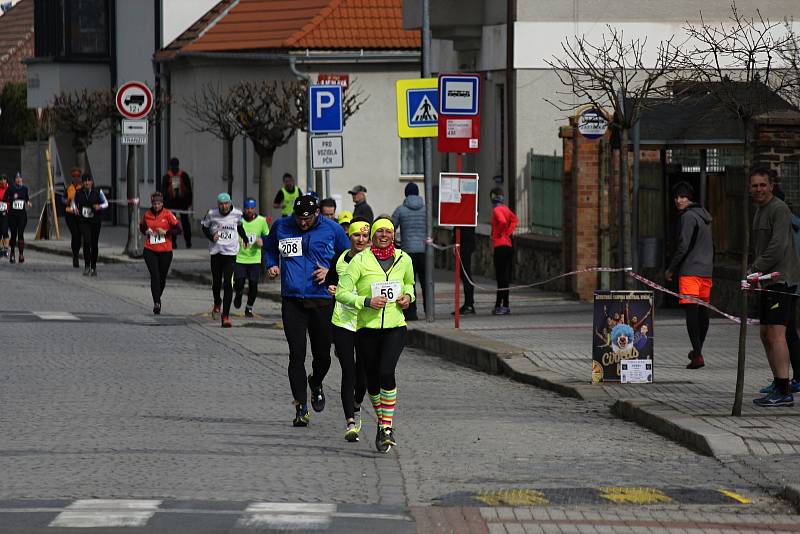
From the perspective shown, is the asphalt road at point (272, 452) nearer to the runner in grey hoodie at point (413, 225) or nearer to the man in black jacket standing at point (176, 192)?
the runner in grey hoodie at point (413, 225)

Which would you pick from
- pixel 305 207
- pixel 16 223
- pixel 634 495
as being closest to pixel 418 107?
pixel 305 207

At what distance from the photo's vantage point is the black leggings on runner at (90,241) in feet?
106

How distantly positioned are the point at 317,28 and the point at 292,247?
26469 millimetres

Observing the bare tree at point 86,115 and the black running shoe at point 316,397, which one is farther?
the bare tree at point 86,115

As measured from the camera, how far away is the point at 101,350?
19.2m

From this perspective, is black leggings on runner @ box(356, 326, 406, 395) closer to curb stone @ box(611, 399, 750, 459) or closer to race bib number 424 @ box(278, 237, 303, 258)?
race bib number 424 @ box(278, 237, 303, 258)

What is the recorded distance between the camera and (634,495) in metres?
10.1

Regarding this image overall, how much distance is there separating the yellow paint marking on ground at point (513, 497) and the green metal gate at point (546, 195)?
17.3 metres

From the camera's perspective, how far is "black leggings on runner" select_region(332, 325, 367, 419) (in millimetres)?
12469

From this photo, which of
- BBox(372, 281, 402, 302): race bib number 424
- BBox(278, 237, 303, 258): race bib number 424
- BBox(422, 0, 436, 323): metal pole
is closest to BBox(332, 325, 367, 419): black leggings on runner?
BBox(372, 281, 402, 302): race bib number 424

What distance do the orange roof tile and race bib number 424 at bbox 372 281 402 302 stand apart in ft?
88.2

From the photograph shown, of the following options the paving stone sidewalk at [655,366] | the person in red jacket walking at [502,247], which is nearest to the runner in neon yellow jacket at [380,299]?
the paving stone sidewalk at [655,366]

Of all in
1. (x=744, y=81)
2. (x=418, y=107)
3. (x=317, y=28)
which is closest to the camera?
(x=418, y=107)

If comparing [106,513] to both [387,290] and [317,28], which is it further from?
[317,28]
